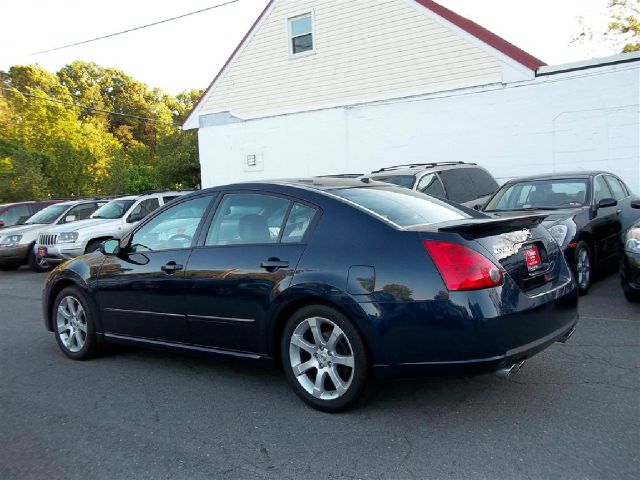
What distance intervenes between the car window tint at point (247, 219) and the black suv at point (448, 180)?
3.83 metres

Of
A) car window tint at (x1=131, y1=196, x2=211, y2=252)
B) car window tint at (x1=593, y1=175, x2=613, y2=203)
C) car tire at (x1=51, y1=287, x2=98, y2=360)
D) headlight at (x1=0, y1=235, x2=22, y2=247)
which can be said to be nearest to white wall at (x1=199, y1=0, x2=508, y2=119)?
car window tint at (x1=593, y1=175, x2=613, y2=203)

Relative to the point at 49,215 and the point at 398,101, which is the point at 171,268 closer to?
the point at 398,101

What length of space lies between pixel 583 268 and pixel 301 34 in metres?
13.2

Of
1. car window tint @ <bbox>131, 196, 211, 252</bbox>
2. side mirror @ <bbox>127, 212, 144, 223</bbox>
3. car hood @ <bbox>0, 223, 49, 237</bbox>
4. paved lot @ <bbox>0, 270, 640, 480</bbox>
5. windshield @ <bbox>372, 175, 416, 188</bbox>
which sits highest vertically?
windshield @ <bbox>372, 175, 416, 188</bbox>

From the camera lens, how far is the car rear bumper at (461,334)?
3.37 meters

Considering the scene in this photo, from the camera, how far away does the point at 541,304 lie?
367 centimetres

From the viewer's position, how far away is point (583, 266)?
7219 mm

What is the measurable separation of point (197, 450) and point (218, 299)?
3.89 ft

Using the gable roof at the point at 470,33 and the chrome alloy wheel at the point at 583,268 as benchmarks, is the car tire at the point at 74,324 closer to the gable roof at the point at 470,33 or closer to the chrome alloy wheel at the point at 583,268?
the chrome alloy wheel at the point at 583,268

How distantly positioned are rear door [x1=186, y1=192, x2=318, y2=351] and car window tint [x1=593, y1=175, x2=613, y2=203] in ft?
17.5

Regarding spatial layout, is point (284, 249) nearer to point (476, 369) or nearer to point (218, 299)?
point (218, 299)

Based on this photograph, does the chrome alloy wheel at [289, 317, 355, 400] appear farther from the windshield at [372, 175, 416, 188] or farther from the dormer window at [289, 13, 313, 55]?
the dormer window at [289, 13, 313, 55]

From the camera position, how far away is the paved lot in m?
3.16

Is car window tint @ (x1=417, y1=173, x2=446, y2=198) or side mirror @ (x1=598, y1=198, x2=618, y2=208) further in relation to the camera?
car window tint @ (x1=417, y1=173, x2=446, y2=198)
